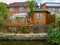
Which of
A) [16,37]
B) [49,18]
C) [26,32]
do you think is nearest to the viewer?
[16,37]

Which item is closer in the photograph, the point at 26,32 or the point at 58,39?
the point at 58,39

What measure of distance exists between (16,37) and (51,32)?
353 centimetres

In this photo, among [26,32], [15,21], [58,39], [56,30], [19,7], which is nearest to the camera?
[58,39]

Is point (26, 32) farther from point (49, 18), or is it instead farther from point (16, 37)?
point (49, 18)

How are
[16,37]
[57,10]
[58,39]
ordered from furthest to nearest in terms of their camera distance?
[57,10] → [16,37] → [58,39]

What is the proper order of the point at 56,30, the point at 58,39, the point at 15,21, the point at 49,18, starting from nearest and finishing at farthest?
the point at 58,39, the point at 56,30, the point at 15,21, the point at 49,18

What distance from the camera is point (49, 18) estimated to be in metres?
27.3

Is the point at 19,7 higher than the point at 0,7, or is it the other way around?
the point at 0,7

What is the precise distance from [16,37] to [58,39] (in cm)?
475

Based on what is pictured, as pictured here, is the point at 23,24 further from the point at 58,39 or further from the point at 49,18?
the point at 58,39

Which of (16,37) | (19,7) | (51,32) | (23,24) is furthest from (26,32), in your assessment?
(19,7)

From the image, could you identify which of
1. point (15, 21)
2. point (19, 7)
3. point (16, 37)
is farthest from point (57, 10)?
point (16, 37)

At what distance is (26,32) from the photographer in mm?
22312

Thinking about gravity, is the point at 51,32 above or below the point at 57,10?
above
